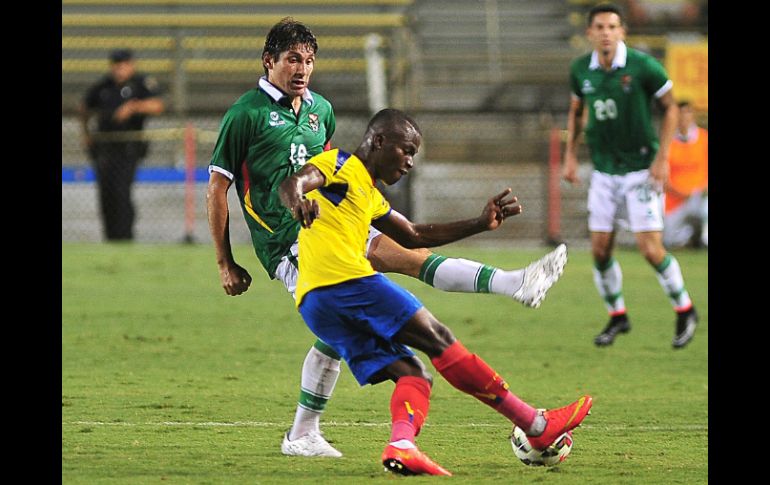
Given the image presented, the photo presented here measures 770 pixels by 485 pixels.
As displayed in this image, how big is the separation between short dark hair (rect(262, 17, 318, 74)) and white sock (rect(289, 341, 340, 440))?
1.47 metres

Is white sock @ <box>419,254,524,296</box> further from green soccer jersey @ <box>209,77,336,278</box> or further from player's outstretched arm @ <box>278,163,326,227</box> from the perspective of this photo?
player's outstretched arm @ <box>278,163,326,227</box>

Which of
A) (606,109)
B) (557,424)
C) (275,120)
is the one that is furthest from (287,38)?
(606,109)

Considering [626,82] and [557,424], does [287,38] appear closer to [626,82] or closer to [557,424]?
[557,424]

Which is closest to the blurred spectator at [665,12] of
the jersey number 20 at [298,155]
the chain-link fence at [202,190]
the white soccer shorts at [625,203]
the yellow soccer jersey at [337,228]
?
the chain-link fence at [202,190]

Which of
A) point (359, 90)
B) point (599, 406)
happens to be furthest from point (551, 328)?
point (359, 90)

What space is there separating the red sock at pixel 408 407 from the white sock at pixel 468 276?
0.71 m

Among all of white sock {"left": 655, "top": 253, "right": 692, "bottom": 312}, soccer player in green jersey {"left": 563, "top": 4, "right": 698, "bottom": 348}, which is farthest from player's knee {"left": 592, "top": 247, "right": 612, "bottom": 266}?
white sock {"left": 655, "top": 253, "right": 692, "bottom": 312}

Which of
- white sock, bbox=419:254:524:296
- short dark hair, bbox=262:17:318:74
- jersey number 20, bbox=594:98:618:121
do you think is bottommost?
white sock, bbox=419:254:524:296

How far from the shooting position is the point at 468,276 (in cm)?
616

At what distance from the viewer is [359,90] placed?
24797mm

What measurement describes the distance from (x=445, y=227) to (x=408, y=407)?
941 millimetres

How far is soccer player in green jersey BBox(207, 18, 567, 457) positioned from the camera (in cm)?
624

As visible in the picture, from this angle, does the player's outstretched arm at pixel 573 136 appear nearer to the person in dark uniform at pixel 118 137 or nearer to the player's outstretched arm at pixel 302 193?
the player's outstretched arm at pixel 302 193
